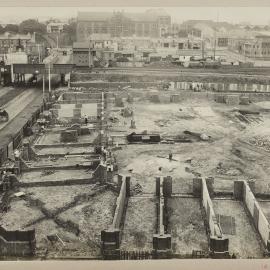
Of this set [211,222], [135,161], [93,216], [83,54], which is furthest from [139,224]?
[83,54]

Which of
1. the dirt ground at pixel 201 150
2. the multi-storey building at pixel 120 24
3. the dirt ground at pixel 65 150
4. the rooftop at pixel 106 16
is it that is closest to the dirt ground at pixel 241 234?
the dirt ground at pixel 201 150

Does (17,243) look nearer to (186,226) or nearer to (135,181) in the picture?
(186,226)

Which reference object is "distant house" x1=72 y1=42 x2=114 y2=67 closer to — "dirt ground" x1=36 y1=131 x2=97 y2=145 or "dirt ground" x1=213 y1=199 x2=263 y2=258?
"dirt ground" x1=36 y1=131 x2=97 y2=145

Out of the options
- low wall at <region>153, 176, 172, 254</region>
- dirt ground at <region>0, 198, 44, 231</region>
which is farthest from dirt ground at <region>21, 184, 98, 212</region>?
low wall at <region>153, 176, 172, 254</region>

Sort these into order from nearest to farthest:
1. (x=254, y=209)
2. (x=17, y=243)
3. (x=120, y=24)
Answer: (x=17, y=243)
(x=254, y=209)
(x=120, y=24)

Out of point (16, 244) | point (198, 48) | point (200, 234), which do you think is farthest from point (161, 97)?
point (198, 48)

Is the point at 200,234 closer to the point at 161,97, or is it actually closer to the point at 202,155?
the point at 202,155
